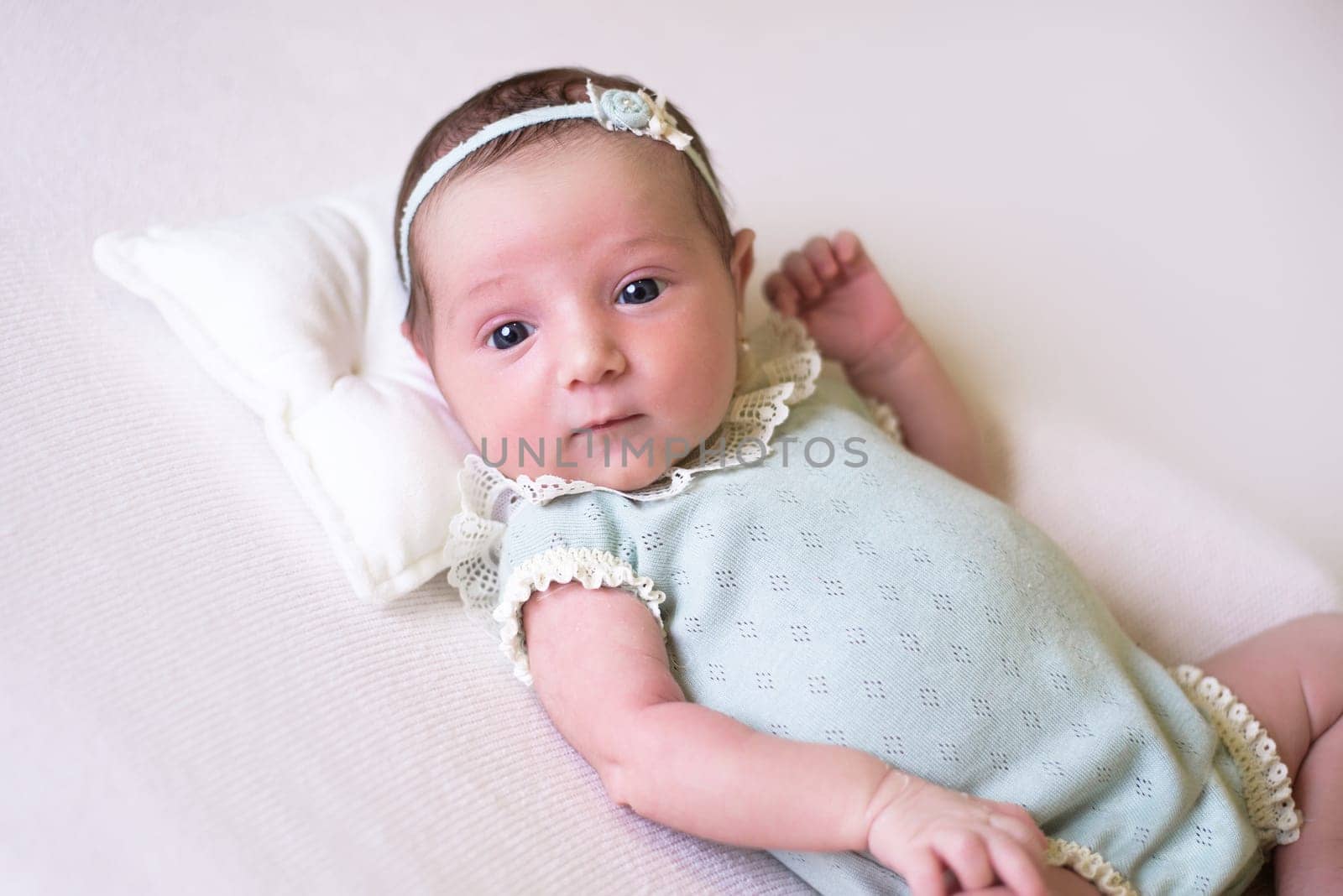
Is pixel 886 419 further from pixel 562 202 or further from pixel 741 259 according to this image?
pixel 562 202

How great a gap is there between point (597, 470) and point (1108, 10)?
1572mm

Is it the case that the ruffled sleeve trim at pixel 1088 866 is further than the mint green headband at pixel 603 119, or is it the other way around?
the mint green headband at pixel 603 119

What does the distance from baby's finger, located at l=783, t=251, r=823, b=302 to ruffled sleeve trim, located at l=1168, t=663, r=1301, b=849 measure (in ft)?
2.40

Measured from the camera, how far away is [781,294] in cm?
161

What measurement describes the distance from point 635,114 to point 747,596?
538mm

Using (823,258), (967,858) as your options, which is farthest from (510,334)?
(967,858)

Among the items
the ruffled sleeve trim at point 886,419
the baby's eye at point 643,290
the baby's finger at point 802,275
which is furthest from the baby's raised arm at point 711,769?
the baby's finger at point 802,275

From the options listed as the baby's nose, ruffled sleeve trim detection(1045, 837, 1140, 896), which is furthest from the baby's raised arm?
the baby's nose

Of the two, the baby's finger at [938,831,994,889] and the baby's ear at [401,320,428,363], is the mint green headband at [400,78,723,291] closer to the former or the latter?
the baby's ear at [401,320,428,363]

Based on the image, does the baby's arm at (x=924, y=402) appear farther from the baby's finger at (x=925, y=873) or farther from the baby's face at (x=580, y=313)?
the baby's finger at (x=925, y=873)

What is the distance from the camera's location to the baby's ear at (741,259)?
4.45ft

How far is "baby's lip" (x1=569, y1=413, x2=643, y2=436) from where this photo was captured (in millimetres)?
1159

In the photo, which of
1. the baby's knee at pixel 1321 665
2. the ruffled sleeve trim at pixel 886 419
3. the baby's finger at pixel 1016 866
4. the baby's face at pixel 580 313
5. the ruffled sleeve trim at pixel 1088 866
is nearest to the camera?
the baby's finger at pixel 1016 866

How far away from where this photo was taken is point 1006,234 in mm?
1948
